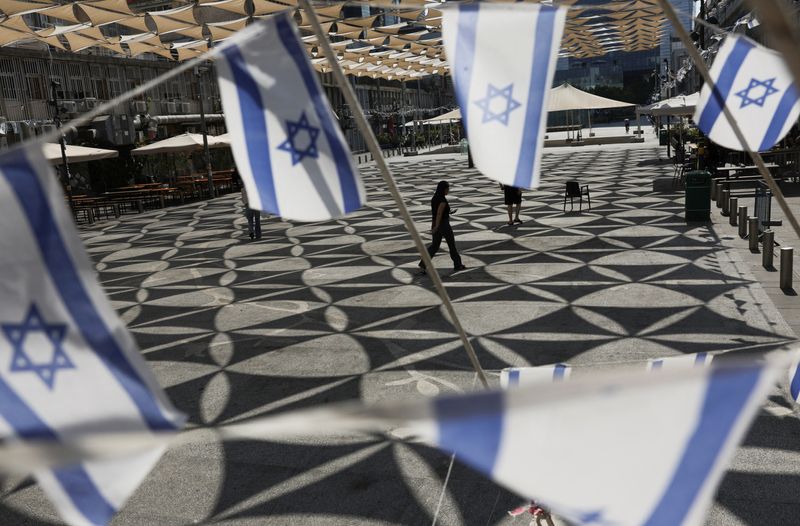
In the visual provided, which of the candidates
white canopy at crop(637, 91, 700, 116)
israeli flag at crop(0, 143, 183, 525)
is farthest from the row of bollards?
israeli flag at crop(0, 143, 183, 525)

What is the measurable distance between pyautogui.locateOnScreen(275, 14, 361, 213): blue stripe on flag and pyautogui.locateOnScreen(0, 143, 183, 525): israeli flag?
1.24 meters

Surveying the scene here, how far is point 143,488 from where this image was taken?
5.79 m

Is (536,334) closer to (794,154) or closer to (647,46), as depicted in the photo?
(794,154)

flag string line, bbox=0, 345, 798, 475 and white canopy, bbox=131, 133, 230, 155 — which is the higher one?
flag string line, bbox=0, 345, 798, 475

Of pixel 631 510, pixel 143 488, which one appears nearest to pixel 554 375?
pixel 631 510

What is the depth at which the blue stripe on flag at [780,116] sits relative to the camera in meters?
4.09

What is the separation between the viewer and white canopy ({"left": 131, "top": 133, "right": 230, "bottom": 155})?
27844mm

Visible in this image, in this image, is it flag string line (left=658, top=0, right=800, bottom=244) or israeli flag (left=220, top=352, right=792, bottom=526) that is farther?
flag string line (left=658, top=0, right=800, bottom=244)

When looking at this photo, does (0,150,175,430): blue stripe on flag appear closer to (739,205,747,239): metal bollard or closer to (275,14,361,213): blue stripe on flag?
(275,14,361,213): blue stripe on flag

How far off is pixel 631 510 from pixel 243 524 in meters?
3.80

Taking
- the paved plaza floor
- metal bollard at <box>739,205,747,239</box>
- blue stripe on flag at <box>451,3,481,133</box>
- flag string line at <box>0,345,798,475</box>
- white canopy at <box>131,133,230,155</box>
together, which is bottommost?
the paved plaza floor

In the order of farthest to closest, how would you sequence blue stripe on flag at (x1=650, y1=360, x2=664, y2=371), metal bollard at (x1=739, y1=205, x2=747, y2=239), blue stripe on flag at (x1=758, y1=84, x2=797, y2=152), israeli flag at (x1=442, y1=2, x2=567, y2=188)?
metal bollard at (x1=739, y1=205, x2=747, y2=239)
blue stripe on flag at (x1=650, y1=360, x2=664, y2=371)
blue stripe on flag at (x1=758, y1=84, x2=797, y2=152)
israeli flag at (x1=442, y1=2, x2=567, y2=188)

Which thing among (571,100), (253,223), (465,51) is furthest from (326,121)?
(571,100)

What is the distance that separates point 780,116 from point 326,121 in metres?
2.43
